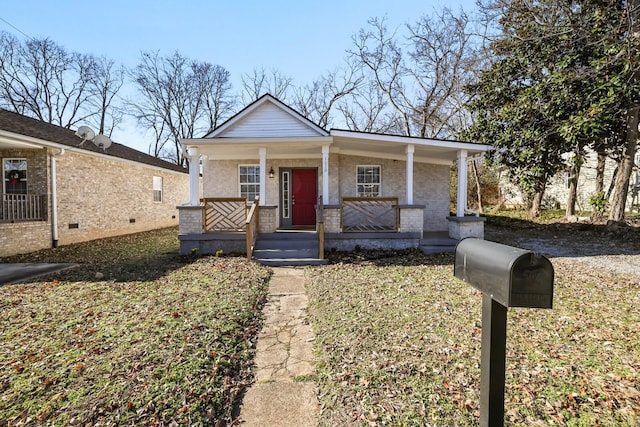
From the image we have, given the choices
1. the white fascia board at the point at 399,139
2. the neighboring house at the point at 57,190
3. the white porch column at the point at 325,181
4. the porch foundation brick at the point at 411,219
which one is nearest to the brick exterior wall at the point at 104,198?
the neighboring house at the point at 57,190

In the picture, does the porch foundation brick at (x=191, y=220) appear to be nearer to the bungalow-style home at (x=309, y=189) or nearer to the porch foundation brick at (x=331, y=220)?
A: the bungalow-style home at (x=309, y=189)

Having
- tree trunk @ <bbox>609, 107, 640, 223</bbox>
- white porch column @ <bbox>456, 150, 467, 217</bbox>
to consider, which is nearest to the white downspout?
white porch column @ <bbox>456, 150, 467, 217</bbox>

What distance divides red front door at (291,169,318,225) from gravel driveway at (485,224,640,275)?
7.13 meters

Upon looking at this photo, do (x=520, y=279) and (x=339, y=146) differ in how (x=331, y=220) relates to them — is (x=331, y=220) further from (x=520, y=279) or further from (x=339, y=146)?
(x=520, y=279)

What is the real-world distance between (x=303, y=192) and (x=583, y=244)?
32.7 feet

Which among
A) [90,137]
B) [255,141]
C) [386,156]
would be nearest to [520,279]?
[255,141]

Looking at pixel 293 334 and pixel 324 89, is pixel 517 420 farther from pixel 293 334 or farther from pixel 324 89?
pixel 324 89

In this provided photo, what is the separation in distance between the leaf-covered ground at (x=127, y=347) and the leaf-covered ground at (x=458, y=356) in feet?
3.55

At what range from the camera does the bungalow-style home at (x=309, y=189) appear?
9141 millimetres

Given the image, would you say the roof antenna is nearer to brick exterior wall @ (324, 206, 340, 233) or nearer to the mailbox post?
brick exterior wall @ (324, 206, 340, 233)

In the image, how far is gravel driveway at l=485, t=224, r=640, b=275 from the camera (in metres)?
8.28

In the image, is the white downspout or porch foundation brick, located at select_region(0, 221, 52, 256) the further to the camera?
the white downspout

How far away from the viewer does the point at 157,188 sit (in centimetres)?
1791

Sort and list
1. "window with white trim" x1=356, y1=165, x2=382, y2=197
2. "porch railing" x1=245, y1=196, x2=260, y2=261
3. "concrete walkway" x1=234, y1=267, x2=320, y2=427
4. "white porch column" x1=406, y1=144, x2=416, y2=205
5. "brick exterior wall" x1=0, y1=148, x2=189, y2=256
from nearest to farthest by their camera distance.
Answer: "concrete walkway" x1=234, y1=267, x2=320, y2=427 < "porch railing" x1=245, y1=196, x2=260, y2=261 < "white porch column" x1=406, y1=144, x2=416, y2=205 < "brick exterior wall" x1=0, y1=148, x2=189, y2=256 < "window with white trim" x1=356, y1=165, x2=382, y2=197
